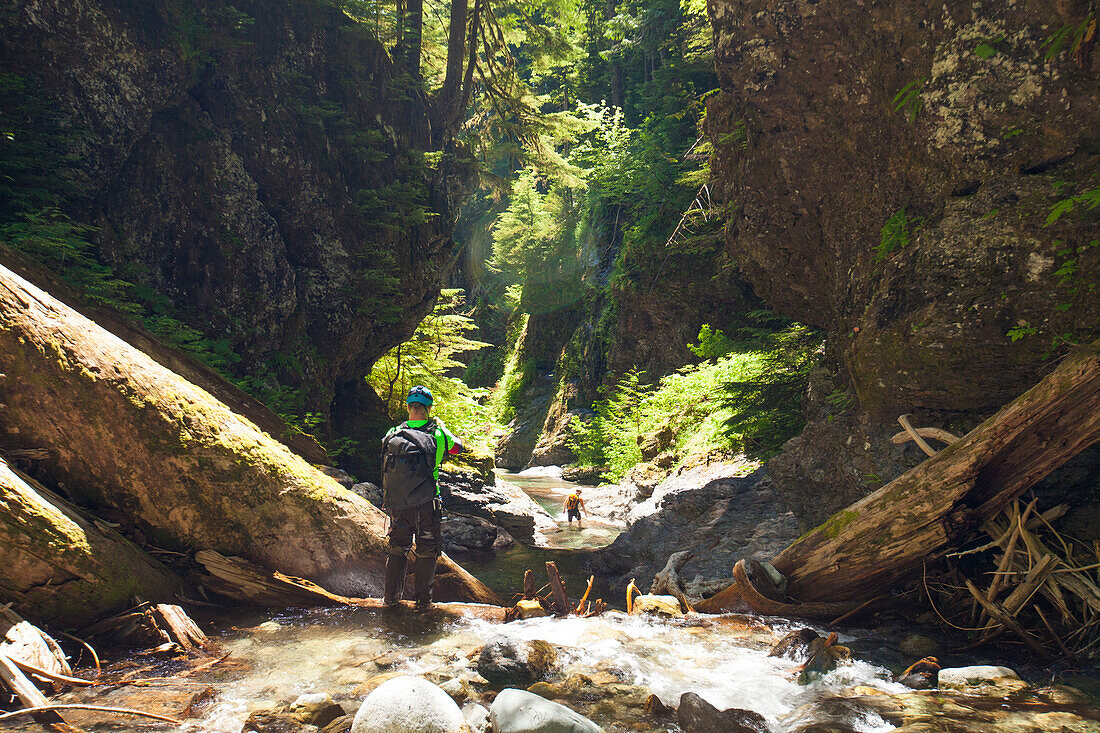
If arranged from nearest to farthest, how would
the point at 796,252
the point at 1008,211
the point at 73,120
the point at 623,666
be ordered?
1. the point at 623,666
2. the point at 1008,211
3. the point at 796,252
4. the point at 73,120


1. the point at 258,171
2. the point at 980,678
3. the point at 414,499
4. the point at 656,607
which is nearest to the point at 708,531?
the point at 656,607

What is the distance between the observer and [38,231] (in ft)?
23.4

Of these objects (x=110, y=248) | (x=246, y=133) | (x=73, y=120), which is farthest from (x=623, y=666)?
(x=246, y=133)

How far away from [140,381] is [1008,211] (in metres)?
7.36

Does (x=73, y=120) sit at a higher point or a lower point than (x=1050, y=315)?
higher

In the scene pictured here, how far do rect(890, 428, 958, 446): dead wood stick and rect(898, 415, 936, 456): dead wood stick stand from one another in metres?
0.04

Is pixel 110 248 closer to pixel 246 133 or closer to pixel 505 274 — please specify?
pixel 246 133

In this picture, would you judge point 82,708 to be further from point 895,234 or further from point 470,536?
point 470,536

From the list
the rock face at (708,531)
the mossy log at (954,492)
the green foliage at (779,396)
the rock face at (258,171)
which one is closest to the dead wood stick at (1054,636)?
the mossy log at (954,492)

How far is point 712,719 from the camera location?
340 cm

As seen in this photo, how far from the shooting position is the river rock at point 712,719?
11.0ft

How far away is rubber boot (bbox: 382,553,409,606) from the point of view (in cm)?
557

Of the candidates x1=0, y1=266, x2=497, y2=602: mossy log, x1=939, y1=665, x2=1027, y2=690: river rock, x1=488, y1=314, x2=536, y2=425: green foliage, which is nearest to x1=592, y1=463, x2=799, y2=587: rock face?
x1=939, y1=665, x2=1027, y2=690: river rock

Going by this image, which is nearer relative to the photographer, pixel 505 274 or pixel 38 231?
pixel 38 231
